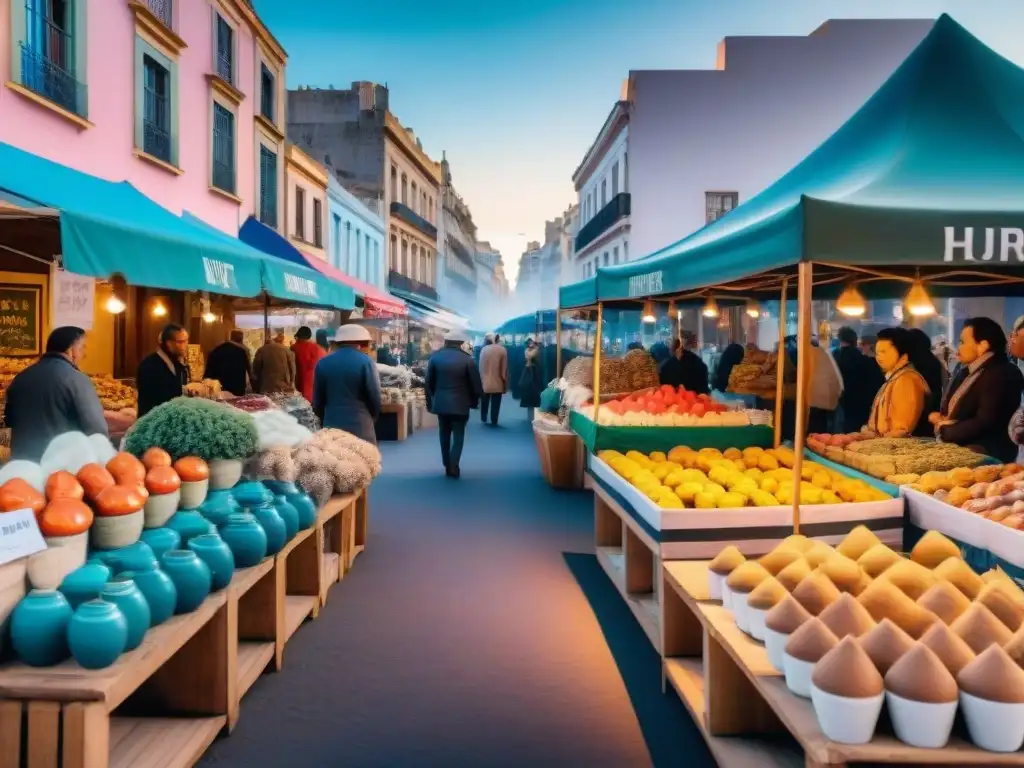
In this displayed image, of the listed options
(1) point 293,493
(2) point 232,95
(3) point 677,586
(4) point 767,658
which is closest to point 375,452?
(1) point 293,493

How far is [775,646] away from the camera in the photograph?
2.69 m

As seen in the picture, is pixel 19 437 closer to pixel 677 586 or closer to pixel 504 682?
pixel 504 682

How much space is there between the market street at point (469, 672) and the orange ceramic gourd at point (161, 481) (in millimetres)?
1077

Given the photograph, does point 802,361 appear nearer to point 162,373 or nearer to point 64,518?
point 64,518

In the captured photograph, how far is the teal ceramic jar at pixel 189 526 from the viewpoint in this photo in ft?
12.0

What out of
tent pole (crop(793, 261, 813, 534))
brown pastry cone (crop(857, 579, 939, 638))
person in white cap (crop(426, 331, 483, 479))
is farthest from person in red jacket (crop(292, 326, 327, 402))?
brown pastry cone (crop(857, 579, 939, 638))

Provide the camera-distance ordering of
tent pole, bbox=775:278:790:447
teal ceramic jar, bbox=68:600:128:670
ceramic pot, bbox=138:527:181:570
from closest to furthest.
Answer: teal ceramic jar, bbox=68:600:128:670 < ceramic pot, bbox=138:527:181:570 < tent pole, bbox=775:278:790:447

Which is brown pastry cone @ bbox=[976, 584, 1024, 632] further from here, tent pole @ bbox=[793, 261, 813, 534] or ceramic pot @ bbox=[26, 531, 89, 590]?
ceramic pot @ bbox=[26, 531, 89, 590]

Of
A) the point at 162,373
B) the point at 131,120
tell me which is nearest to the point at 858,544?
the point at 162,373

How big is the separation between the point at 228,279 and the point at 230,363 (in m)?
4.72

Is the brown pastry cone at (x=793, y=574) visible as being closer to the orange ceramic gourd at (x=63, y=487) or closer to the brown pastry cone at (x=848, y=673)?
the brown pastry cone at (x=848, y=673)

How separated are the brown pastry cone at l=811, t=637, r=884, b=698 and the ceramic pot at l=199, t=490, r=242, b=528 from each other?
270 centimetres

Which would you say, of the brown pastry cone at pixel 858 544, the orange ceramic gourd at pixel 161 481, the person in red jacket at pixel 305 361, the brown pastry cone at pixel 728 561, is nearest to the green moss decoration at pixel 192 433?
the orange ceramic gourd at pixel 161 481

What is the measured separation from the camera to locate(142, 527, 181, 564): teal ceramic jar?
11.1ft
